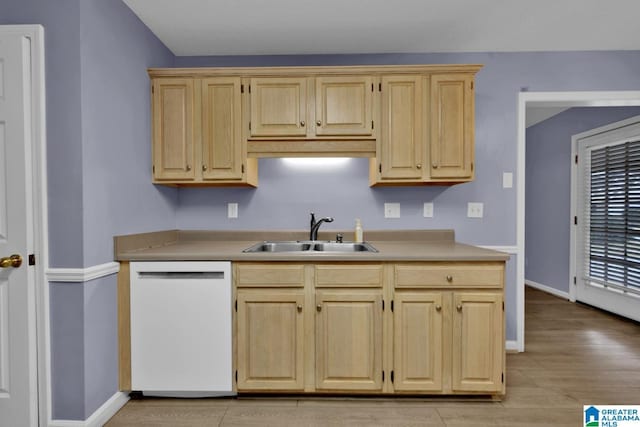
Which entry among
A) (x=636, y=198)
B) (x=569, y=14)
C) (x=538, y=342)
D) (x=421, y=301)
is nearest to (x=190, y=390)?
(x=421, y=301)

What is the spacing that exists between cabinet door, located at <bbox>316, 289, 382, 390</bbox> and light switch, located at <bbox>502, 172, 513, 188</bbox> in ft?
5.08

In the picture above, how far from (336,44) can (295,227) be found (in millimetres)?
1456

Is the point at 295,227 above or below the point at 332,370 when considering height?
above

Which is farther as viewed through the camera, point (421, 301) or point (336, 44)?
point (336, 44)

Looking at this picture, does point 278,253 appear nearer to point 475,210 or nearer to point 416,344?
point 416,344

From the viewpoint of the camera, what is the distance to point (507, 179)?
275 cm

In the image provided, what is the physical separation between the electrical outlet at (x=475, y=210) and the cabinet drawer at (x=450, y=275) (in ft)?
2.84

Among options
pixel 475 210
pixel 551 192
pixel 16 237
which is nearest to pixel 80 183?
pixel 16 237

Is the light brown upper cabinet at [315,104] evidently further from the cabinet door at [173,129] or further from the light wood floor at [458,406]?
the light wood floor at [458,406]

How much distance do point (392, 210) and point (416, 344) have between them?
3.63 ft

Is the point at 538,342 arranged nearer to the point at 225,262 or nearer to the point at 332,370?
the point at 332,370

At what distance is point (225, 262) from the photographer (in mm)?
2006

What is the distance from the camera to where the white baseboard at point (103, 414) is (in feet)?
5.70

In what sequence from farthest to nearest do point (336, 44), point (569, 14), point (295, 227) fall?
point (295, 227) < point (336, 44) < point (569, 14)
